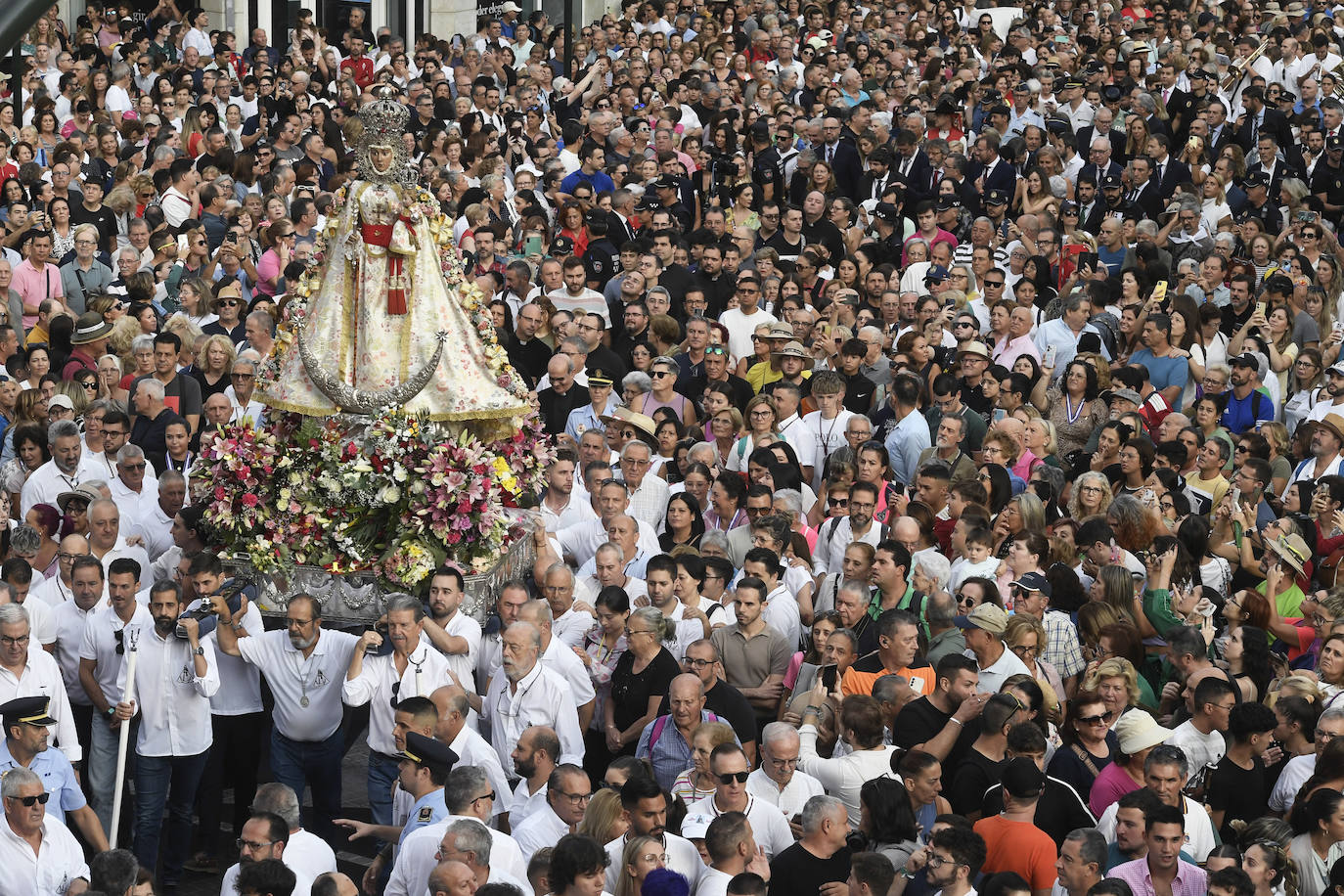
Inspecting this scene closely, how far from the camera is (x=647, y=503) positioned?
12.0m

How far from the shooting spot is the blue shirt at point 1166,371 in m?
14.1

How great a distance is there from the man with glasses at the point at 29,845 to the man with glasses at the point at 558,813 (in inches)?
66.1

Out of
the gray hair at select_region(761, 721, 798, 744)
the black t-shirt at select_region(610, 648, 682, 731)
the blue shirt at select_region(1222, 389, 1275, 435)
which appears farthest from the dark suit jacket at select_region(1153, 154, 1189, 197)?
the gray hair at select_region(761, 721, 798, 744)

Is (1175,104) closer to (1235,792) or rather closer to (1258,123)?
(1258,123)

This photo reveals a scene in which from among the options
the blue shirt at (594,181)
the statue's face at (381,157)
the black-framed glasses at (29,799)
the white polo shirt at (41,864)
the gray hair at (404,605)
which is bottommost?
the white polo shirt at (41,864)

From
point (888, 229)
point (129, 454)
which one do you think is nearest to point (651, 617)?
point (129, 454)

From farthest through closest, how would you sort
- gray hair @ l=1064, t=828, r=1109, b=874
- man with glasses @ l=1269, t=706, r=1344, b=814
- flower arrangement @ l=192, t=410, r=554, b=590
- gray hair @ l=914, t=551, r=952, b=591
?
flower arrangement @ l=192, t=410, r=554, b=590, gray hair @ l=914, t=551, r=952, b=591, man with glasses @ l=1269, t=706, r=1344, b=814, gray hair @ l=1064, t=828, r=1109, b=874

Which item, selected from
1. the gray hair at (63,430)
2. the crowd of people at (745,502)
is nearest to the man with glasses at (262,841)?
the crowd of people at (745,502)

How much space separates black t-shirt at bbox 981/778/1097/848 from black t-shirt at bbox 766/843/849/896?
76 centimetres

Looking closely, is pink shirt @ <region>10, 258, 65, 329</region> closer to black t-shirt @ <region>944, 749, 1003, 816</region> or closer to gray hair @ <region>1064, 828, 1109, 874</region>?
black t-shirt @ <region>944, 749, 1003, 816</region>

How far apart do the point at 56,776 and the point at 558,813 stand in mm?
2133

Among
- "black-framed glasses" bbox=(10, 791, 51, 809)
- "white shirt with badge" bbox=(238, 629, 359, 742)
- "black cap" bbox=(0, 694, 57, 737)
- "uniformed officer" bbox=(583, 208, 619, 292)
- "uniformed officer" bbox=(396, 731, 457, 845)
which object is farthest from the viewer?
"uniformed officer" bbox=(583, 208, 619, 292)

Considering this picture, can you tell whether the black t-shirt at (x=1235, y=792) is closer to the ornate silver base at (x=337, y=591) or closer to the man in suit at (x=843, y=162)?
the ornate silver base at (x=337, y=591)

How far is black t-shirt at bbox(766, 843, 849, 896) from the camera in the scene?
7.63 m
